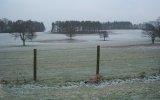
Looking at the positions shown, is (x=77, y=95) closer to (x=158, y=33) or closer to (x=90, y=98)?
(x=90, y=98)

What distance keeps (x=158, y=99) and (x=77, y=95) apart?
257 centimetres

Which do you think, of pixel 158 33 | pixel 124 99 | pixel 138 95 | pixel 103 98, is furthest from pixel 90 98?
pixel 158 33

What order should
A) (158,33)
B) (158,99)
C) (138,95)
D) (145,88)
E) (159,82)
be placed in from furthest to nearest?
1. (158,33)
2. (159,82)
3. (145,88)
4. (138,95)
5. (158,99)

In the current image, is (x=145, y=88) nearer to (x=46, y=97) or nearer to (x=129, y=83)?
(x=129, y=83)

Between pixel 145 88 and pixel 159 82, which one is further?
pixel 159 82

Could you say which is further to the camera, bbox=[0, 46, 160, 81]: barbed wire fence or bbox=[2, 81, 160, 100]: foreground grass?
bbox=[0, 46, 160, 81]: barbed wire fence

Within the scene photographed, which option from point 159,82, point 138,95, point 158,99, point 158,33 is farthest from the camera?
point 158,33

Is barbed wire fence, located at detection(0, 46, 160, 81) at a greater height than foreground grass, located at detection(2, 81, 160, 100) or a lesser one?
lesser

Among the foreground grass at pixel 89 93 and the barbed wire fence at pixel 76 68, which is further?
the barbed wire fence at pixel 76 68

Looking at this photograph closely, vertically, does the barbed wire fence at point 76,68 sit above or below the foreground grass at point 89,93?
below

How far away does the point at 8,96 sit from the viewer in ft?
28.9

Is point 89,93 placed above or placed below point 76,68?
above

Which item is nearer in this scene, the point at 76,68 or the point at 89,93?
the point at 89,93

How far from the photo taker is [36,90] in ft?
32.6
